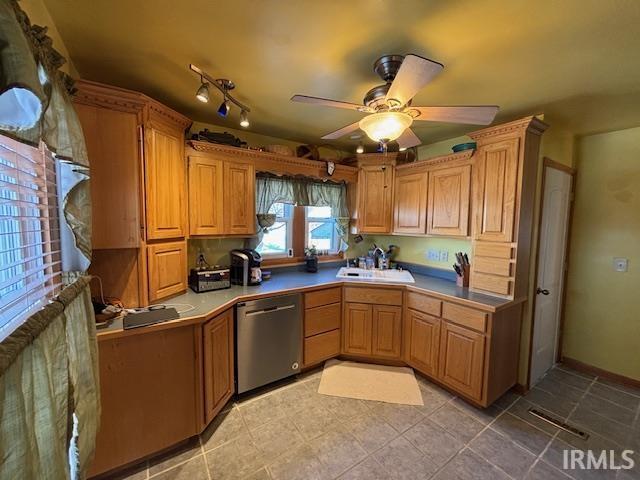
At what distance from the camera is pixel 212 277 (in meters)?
2.31

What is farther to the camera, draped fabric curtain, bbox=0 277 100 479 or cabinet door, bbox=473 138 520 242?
cabinet door, bbox=473 138 520 242

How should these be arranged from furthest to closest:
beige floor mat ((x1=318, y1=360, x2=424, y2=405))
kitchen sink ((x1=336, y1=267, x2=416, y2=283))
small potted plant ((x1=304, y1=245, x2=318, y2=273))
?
small potted plant ((x1=304, y1=245, x2=318, y2=273)), kitchen sink ((x1=336, y1=267, x2=416, y2=283)), beige floor mat ((x1=318, y1=360, x2=424, y2=405))

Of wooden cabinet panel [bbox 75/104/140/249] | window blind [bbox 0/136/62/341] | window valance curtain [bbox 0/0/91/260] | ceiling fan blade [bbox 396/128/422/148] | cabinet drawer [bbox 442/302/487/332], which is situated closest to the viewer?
window valance curtain [bbox 0/0/91/260]

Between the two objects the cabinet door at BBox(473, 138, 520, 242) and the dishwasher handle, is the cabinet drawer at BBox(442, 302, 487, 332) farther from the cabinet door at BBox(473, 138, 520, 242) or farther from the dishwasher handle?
the dishwasher handle

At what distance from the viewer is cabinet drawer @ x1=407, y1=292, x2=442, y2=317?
2.37 meters

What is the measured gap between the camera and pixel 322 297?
2605mm

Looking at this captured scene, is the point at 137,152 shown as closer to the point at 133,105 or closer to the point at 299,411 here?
the point at 133,105

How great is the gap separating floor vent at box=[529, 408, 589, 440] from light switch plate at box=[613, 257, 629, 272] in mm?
1539

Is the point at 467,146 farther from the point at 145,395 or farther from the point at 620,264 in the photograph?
the point at 145,395

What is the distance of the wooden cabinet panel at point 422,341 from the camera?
240 cm

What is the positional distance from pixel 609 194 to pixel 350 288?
2.62m

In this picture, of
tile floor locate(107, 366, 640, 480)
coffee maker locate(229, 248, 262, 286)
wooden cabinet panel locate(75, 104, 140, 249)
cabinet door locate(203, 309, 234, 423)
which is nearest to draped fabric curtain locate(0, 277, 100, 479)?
wooden cabinet panel locate(75, 104, 140, 249)

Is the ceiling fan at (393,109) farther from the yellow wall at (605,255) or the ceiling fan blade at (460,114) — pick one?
the yellow wall at (605,255)

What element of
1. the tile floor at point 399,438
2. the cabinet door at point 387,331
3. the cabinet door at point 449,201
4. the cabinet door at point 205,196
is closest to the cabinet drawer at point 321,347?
the tile floor at point 399,438
